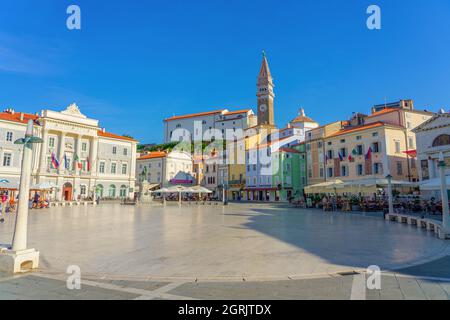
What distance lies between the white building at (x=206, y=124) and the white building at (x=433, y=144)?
66.3 m

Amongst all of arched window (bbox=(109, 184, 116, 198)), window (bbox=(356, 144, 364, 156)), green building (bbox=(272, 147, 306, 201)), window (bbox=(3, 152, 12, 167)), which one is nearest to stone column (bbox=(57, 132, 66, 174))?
window (bbox=(3, 152, 12, 167))

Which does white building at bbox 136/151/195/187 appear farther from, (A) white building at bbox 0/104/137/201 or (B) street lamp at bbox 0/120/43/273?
(B) street lamp at bbox 0/120/43/273

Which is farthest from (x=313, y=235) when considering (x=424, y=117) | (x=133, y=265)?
(x=424, y=117)

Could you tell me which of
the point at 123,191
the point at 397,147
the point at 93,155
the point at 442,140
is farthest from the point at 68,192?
the point at 442,140

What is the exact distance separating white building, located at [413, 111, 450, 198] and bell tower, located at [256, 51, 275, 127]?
59.2m

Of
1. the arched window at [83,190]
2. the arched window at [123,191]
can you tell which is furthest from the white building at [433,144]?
the arched window at [83,190]

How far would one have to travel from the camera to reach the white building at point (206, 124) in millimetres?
99481

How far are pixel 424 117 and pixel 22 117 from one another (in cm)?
6038

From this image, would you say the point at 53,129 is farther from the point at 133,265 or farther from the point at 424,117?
the point at 424,117

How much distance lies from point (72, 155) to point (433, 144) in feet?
172

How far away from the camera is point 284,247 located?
29.6 ft

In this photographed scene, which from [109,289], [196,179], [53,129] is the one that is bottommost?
[109,289]

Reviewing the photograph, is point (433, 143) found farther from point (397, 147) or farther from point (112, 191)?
point (112, 191)

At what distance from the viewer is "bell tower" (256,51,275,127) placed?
92.5 metres
